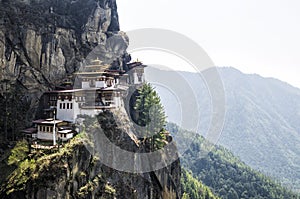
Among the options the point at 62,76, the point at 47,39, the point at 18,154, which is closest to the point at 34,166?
the point at 18,154

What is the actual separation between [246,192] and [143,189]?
292 ft

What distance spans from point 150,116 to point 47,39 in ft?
62.6

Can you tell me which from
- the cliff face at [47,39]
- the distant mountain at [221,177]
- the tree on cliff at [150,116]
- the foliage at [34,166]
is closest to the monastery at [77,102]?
the foliage at [34,166]

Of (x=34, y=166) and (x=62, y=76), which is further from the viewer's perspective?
(x=62, y=76)

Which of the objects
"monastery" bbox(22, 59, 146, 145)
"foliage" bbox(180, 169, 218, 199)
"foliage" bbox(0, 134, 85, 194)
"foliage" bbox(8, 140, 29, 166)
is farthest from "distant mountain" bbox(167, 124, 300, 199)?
"foliage" bbox(0, 134, 85, 194)

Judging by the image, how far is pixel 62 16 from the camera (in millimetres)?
51688

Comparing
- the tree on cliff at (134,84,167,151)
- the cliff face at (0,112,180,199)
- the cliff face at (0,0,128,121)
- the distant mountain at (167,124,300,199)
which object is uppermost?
the cliff face at (0,0,128,121)

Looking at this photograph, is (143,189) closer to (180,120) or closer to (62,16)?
(180,120)

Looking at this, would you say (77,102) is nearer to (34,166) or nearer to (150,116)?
(34,166)

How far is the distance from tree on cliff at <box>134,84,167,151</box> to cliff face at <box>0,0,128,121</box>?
11558mm

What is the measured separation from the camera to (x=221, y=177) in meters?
141

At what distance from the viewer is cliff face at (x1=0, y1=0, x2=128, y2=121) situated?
144 feet

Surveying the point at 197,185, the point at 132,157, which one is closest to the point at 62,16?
the point at 132,157

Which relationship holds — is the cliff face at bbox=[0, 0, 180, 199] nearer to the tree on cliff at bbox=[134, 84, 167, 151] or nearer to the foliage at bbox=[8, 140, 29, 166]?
the foliage at bbox=[8, 140, 29, 166]
